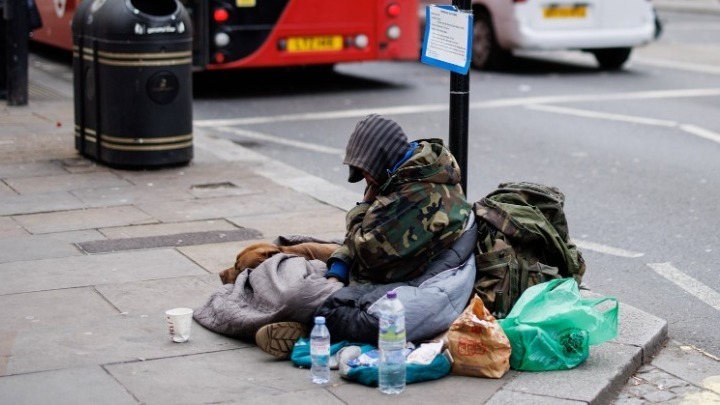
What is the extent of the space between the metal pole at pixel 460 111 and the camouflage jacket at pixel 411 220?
808mm

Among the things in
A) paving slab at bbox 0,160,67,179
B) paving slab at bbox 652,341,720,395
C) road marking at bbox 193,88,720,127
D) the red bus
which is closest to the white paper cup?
paving slab at bbox 652,341,720,395

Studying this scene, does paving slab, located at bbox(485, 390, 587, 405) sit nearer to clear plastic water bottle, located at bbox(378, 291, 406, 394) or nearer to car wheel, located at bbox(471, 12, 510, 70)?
clear plastic water bottle, located at bbox(378, 291, 406, 394)

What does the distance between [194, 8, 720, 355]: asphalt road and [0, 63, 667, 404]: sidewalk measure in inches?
31.4

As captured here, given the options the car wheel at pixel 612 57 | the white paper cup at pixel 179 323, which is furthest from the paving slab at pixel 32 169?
the car wheel at pixel 612 57

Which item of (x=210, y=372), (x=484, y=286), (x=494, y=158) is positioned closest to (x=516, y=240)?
(x=484, y=286)

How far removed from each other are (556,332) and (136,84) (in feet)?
15.9

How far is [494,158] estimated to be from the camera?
10336mm

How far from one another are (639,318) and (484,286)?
824 millimetres

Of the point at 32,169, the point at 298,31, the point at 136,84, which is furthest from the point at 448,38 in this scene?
the point at 298,31

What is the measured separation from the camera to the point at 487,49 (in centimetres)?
1612

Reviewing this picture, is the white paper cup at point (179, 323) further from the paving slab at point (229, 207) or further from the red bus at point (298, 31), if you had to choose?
the red bus at point (298, 31)

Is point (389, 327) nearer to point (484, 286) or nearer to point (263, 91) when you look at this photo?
point (484, 286)

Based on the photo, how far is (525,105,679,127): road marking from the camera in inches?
469

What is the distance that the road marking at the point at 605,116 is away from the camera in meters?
11.9
